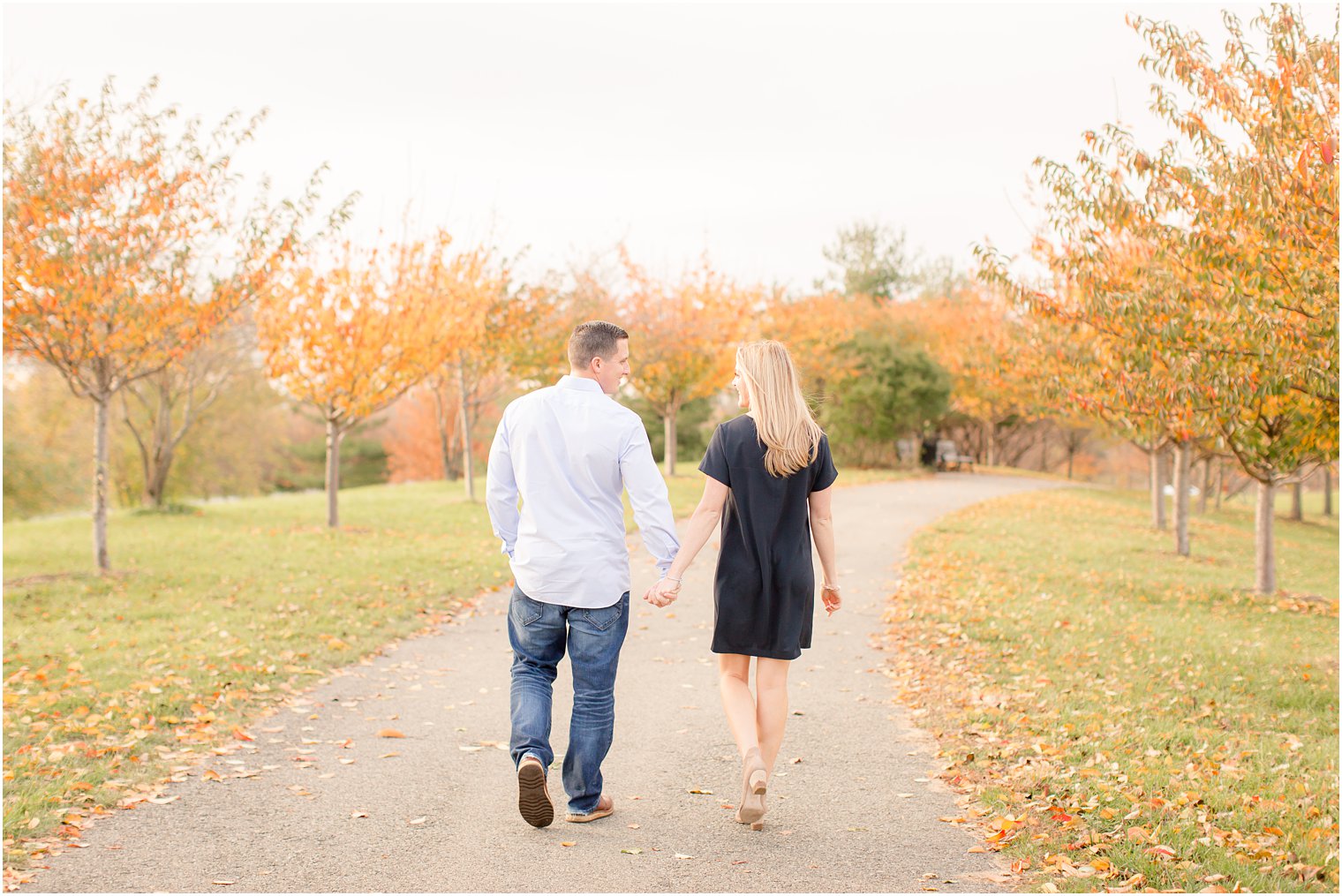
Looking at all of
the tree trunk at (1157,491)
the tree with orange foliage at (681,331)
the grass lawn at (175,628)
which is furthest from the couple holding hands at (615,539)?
the tree with orange foliage at (681,331)

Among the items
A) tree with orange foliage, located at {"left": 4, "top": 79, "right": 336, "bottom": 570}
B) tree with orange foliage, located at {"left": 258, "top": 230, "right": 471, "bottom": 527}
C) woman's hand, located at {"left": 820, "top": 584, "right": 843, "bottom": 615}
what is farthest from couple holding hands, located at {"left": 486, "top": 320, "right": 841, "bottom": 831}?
tree with orange foliage, located at {"left": 258, "top": 230, "right": 471, "bottom": 527}

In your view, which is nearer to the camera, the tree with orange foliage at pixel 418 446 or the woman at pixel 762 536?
the woman at pixel 762 536

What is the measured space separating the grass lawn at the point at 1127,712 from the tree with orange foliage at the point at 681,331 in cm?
1286

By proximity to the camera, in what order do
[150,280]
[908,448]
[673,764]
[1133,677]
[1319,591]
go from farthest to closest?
[908,448], [1319,591], [150,280], [1133,677], [673,764]

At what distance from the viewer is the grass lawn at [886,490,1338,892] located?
428 cm

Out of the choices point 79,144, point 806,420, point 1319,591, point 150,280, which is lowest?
point 1319,591

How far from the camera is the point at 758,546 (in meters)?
4.39

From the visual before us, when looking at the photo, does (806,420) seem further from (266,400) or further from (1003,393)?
(266,400)

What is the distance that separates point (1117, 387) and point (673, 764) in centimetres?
624

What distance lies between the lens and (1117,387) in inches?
375

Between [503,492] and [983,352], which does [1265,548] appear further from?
[503,492]

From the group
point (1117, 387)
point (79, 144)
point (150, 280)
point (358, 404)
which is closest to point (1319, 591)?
point (1117, 387)

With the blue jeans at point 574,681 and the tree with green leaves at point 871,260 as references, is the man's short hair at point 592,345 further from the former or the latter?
the tree with green leaves at point 871,260

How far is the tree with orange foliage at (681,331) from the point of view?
87.1 ft
